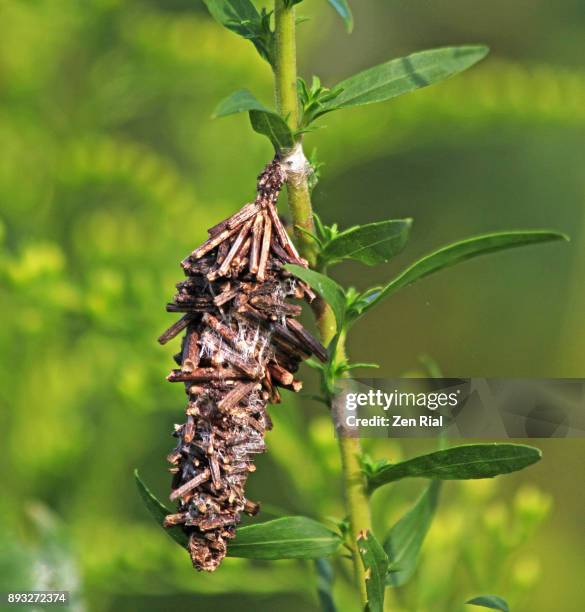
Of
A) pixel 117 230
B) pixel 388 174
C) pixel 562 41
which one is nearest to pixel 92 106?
pixel 117 230

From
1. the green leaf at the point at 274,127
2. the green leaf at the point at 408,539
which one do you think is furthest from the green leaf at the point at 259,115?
the green leaf at the point at 408,539

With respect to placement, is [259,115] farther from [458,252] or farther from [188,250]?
[188,250]

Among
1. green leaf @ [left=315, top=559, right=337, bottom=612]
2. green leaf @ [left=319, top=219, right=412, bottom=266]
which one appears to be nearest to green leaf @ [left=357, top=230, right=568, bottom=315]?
green leaf @ [left=319, top=219, right=412, bottom=266]

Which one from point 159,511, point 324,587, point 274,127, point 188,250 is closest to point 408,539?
point 324,587

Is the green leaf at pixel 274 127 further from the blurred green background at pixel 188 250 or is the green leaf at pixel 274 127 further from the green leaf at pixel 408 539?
the green leaf at pixel 408 539

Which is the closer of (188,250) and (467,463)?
(467,463)

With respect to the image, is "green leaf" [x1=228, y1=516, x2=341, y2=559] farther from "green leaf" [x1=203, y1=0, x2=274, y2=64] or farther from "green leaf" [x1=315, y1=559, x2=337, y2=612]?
"green leaf" [x1=203, y1=0, x2=274, y2=64]

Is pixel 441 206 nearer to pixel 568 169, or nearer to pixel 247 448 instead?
pixel 568 169

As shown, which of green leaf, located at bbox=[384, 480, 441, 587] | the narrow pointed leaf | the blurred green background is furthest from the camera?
the blurred green background
